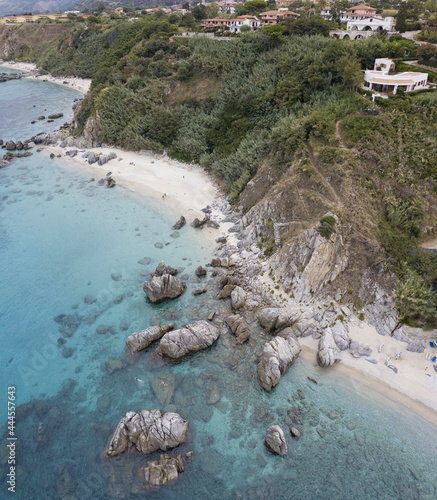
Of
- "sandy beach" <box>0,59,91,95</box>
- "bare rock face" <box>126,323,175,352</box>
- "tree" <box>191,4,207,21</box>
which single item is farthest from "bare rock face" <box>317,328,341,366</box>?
"sandy beach" <box>0,59,91,95</box>

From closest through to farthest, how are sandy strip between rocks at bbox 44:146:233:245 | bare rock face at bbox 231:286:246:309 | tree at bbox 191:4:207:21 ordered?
bare rock face at bbox 231:286:246:309, sandy strip between rocks at bbox 44:146:233:245, tree at bbox 191:4:207:21

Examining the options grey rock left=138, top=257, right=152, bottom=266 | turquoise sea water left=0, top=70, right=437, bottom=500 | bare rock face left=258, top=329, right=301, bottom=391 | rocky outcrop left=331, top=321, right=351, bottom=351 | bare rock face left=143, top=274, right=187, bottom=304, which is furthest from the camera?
grey rock left=138, top=257, right=152, bottom=266

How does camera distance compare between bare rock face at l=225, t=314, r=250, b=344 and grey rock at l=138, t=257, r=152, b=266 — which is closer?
bare rock face at l=225, t=314, r=250, b=344

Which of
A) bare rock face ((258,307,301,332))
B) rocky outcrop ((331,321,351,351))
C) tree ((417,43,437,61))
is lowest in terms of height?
rocky outcrop ((331,321,351,351))

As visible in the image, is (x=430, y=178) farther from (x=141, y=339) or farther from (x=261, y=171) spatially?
(x=141, y=339)

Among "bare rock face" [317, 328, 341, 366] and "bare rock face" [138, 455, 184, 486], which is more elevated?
"bare rock face" [317, 328, 341, 366]

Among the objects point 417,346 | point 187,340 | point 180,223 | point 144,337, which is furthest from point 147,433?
point 180,223

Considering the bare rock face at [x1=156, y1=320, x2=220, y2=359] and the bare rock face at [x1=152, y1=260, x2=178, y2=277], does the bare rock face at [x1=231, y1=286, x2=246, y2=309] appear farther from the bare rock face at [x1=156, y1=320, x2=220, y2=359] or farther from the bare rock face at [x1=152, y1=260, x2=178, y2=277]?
the bare rock face at [x1=152, y1=260, x2=178, y2=277]
